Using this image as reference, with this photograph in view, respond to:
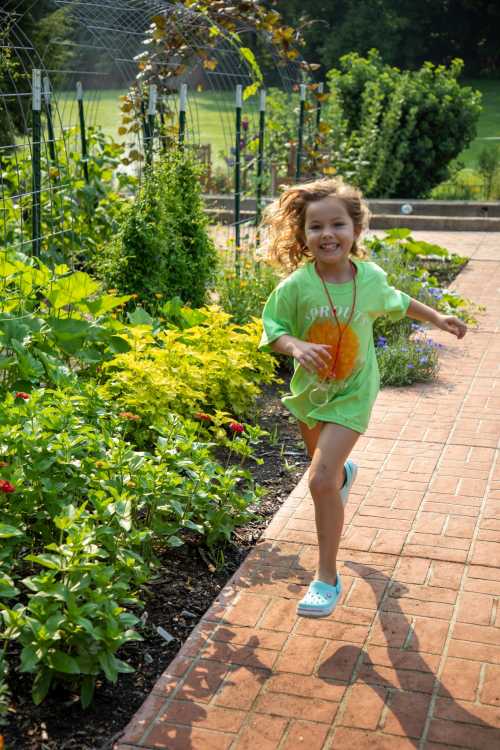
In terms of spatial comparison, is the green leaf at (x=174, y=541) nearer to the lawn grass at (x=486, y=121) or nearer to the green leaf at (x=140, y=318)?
the green leaf at (x=140, y=318)

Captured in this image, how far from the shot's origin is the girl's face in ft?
11.6

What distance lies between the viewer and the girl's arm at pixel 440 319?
12.0 ft

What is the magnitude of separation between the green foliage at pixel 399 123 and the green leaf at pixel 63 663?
12.9 meters

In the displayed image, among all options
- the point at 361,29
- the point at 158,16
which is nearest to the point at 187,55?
the point at 158,16

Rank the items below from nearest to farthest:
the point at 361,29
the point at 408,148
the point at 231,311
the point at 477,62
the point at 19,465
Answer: the point at 19,465, the point at 231,311, the point at 408,148, the point at 361,29, the point at 477,62

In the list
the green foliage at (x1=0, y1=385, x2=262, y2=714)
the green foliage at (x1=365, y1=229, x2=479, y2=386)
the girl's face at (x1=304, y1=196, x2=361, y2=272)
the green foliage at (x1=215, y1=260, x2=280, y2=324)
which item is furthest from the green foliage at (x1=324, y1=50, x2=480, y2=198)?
the green foliage at (x1=0, y1=385, x2=262, y2=714)

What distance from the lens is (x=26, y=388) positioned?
14.5 ft

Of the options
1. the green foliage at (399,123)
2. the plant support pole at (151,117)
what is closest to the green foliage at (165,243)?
the plant support pole at (151,117)

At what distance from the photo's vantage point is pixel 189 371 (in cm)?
481

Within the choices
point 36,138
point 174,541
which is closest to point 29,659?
point 174,541

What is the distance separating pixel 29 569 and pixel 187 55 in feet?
19.4

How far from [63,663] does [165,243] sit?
383 cm

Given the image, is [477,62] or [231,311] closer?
[231,311]

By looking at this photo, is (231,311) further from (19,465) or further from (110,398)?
(19,465)
